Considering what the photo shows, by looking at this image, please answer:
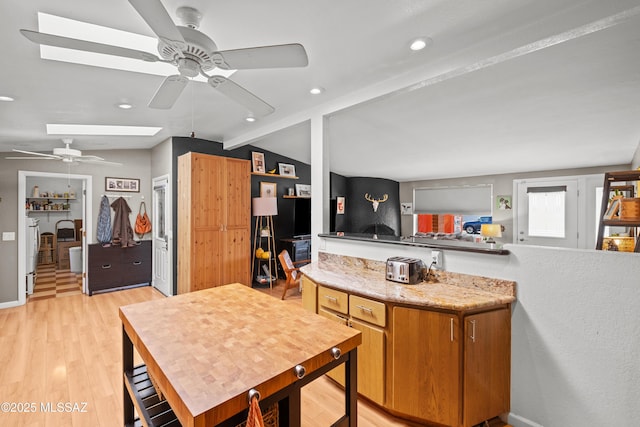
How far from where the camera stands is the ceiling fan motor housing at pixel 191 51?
1382 millimetres

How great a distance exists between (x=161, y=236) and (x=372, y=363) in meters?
4.35

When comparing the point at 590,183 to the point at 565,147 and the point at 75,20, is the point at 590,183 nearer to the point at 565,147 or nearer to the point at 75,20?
the point at 565,147

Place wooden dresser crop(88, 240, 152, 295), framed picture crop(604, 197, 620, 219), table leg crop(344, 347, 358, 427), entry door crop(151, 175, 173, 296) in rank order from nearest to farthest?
table leg crop(344, 347, 358, 427) → framed picture crop(604, 197, 620, 219) → entry door crop(151, 175, 173, 296) → wooden dresser crop(88, 240, 152, 295)

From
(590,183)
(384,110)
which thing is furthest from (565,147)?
(384,110)

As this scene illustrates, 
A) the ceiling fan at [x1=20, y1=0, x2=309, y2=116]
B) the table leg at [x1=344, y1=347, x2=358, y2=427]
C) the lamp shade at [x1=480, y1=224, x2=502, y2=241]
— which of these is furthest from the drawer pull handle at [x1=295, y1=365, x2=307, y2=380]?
the lamp shade at [x1=480, y1=224, x2=502, y2=241]

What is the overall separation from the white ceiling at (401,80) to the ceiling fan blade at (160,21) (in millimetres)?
356

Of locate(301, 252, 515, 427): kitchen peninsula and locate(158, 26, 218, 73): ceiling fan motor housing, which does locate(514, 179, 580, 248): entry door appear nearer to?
locate(301, 252, 515, 427): kitchen peninsula

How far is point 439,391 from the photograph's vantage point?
174cm

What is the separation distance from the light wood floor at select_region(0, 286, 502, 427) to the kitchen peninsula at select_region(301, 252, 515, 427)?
308 millimetres

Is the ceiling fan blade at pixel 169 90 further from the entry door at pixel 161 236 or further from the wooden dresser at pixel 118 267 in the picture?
the wooden dresser at pixel 118 267

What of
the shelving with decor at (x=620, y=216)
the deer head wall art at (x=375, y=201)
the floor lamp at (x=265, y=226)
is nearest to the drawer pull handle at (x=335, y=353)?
the shelving with decor at (x=620, y=216)

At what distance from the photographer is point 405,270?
211cm

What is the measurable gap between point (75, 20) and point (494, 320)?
3067 mm

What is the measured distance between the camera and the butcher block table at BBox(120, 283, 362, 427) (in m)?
0.89
